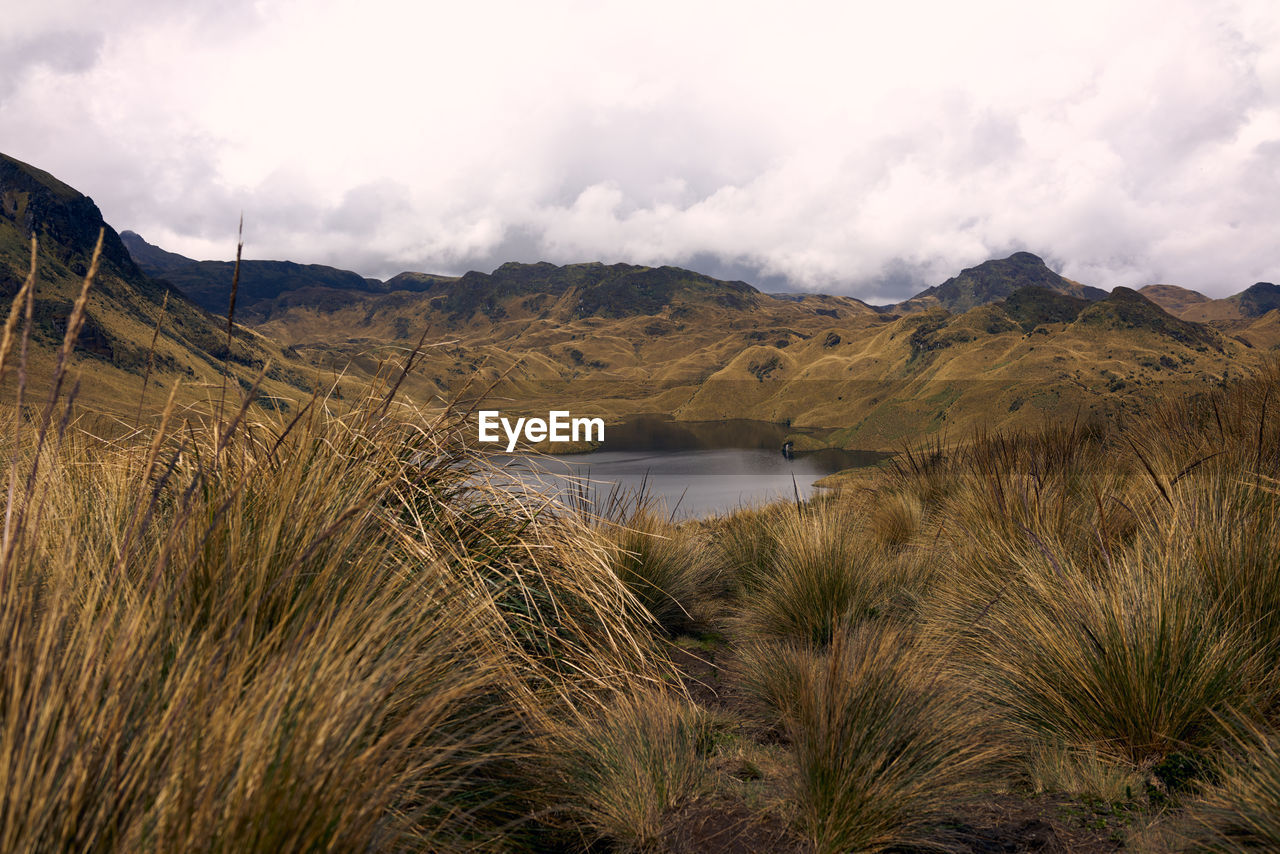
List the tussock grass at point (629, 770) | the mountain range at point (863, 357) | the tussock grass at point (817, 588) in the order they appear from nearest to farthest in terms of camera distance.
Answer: the tussock grass at point (629, 770), the tussock grass at point (817, 588), the mountain range at point (863, 357)

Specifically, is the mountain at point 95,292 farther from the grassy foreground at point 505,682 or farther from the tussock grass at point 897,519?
the grassy foreground at point 505,682

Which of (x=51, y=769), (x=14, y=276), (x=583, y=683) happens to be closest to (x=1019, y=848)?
(x=583, y=683)

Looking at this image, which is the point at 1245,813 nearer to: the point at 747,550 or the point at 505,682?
the point at 505,682

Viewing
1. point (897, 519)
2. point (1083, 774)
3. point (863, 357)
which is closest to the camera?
point (1083, 774)

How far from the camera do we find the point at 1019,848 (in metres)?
2.06

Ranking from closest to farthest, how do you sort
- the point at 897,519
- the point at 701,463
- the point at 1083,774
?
the point at 1083,774 < the point at 897,519 < the point at 701,463

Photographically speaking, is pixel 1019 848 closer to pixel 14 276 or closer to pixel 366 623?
Result: pixel 366 623

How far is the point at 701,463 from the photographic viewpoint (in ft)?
214

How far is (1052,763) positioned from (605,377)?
194 m

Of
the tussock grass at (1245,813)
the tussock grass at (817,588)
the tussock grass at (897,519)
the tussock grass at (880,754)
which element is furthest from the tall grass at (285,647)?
the tussock grass at (897,519)

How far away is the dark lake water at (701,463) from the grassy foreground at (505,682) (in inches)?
40.5

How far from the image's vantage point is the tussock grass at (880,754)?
1995mm

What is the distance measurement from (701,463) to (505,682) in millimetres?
63176

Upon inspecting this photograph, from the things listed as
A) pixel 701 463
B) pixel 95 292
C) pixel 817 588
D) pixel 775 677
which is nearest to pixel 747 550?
pixel 817 588
